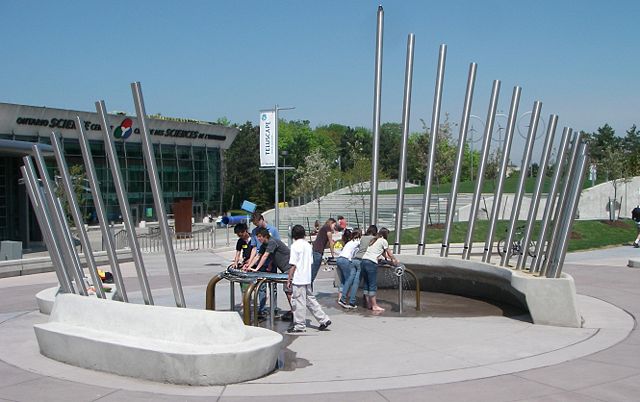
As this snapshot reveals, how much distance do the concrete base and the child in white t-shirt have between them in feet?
11.2

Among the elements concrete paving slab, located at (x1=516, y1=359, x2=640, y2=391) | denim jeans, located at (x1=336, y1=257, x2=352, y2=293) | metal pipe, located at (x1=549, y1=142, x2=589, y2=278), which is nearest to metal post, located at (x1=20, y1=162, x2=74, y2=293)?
denim jeans, located at (x1=336, y1=257, x2=352, y2=293)

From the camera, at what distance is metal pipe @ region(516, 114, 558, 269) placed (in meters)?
13.1

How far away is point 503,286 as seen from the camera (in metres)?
13.3

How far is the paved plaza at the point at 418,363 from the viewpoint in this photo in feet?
24.5

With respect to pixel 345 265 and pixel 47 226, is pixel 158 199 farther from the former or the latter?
pixel 345 265

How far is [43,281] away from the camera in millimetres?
19141

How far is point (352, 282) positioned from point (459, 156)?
166 inches

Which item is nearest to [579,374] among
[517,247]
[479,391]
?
[479,391]

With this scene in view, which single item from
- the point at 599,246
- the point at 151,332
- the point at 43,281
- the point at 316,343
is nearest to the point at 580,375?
the point at 316,343

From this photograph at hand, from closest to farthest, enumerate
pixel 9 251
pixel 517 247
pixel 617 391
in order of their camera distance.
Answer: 1. pixel 617 391
2. pixel 517 247
3. pixel 9 251

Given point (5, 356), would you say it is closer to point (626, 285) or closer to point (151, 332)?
point (151, 332)

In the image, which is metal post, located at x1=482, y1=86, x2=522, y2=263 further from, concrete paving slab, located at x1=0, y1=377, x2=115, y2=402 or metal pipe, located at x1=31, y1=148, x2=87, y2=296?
concrete paving slab, located at x1=0, y1=377, x2=115, y2=402

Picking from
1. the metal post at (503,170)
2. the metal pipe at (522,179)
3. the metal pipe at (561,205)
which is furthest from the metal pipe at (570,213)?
the metal post at (503,170)

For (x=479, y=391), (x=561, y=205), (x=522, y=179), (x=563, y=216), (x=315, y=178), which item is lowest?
(x=479, y=391)
